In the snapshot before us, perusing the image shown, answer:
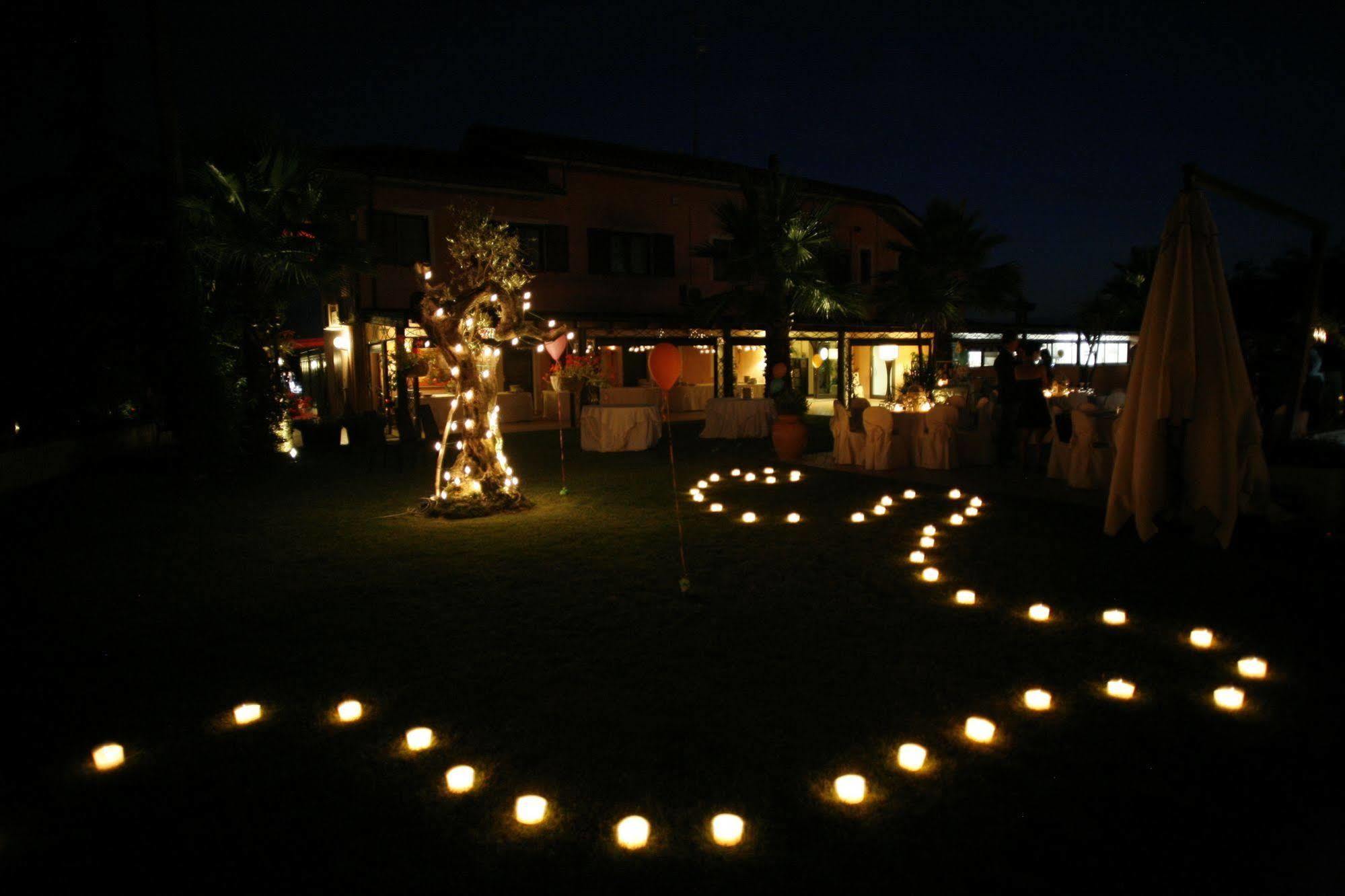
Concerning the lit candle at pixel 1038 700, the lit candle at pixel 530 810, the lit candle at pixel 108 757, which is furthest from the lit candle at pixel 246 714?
the lit candle at pixel 1038 700

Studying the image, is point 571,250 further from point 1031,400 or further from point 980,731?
point 980,731

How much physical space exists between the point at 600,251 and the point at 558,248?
3.86ft

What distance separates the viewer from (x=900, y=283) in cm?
1841

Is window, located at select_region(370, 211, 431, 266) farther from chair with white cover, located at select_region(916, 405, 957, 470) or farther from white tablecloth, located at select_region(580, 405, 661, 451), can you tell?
chair with white cover, located at select_region(916, 405, 957, 470)

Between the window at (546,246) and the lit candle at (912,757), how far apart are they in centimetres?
1670

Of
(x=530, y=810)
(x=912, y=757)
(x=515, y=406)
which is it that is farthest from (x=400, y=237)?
(x=912, y=757)

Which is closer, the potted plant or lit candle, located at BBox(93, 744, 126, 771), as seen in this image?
lit candle, located at BBox(93, 744, 126, 771)

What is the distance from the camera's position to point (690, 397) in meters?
21.0

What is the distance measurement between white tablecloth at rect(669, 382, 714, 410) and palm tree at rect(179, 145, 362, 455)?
9.61 m

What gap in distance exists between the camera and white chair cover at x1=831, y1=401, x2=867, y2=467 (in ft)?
34.4

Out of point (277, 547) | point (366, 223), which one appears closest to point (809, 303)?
point (366, 223)

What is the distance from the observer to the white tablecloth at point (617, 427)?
12648 millimetres

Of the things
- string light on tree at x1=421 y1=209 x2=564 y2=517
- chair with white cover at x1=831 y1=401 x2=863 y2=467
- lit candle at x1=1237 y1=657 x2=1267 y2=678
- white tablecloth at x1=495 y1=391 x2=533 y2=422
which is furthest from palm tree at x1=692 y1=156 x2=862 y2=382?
lit candle at x1=1237 y1=657 x2=1267 y2=678

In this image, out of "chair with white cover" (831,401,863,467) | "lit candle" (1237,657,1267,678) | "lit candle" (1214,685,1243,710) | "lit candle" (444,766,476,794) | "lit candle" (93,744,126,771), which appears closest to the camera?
"lit candle" (444,766,476,794)
